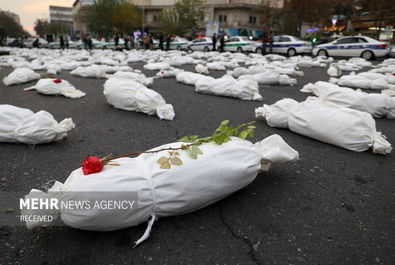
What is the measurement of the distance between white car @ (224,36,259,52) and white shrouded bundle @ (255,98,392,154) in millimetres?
16400

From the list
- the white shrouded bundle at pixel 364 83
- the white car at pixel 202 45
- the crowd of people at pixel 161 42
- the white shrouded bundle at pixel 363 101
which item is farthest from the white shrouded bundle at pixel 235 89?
the white car at pixel 202 45

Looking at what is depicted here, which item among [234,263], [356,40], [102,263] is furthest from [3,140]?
Answer: [356,40]

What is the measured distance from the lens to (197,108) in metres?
4.47

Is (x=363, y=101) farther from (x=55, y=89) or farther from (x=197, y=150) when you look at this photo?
(x=55, y=89)

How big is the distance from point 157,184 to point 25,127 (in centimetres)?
193

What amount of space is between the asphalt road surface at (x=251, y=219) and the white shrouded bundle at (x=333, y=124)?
100mm

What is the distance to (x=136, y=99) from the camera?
4012 mm

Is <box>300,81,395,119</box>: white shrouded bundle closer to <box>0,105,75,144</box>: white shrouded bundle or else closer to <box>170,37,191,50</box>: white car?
<box>0,105,75,144</box>: white shrouded bundle

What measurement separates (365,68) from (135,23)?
3629 centimetres

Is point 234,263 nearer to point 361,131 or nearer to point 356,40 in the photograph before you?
point 361,131

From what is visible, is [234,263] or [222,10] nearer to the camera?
[234,263]

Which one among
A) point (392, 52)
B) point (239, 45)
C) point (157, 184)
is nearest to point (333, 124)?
point (157, 184)

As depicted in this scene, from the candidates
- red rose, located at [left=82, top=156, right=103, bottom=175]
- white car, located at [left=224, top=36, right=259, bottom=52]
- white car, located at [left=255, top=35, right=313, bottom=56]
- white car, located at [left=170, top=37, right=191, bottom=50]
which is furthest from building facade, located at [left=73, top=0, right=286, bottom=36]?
red rose, located at [left=82, top=156, right=103, bottom=175]

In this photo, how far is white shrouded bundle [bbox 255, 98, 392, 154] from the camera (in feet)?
8.99
